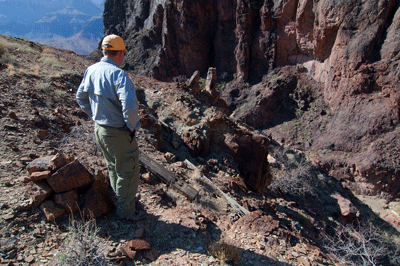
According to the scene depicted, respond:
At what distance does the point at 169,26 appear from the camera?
25.9m

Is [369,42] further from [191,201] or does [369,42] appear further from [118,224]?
[118,224]

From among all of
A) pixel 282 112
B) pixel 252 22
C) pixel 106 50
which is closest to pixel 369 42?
pixel 282 112

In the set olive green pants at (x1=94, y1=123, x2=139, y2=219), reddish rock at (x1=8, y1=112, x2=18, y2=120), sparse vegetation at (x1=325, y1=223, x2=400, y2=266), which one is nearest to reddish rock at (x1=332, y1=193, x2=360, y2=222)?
sparse vegetation at (x1=325, y1=223, x2=400, y2=266)

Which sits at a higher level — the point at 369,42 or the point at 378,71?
the point at 369,42

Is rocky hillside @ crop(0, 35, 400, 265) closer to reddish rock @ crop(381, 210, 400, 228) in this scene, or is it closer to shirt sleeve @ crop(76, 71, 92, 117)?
shirt sleeve @ crop(76, 71, 92, 117)

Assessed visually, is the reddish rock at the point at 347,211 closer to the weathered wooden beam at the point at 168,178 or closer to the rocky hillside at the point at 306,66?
the rocky hillside at the point at 306,66

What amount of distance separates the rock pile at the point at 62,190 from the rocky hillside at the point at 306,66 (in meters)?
14.1

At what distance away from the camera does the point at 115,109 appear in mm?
2018

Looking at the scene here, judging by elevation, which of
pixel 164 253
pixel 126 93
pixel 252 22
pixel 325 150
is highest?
pixel 252 22

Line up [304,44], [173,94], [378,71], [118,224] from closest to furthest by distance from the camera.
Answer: [118,224]
[173,94]
[378,71]
[304,44]

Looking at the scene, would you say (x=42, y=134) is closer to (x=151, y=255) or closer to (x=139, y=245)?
(x=139, y=245)

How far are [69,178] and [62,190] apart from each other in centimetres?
13

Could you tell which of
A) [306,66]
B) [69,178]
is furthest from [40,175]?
[306,66]

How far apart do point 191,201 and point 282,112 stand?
17732mm
